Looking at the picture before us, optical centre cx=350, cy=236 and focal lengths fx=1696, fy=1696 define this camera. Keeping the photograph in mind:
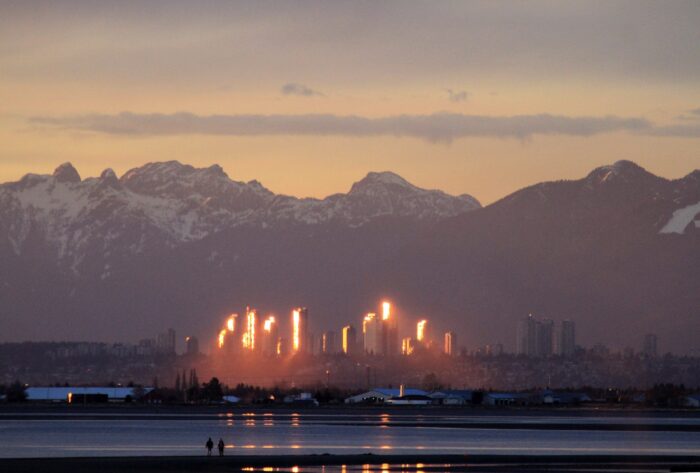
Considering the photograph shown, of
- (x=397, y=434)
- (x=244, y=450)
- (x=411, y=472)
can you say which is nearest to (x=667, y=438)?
(x=397, y=434)

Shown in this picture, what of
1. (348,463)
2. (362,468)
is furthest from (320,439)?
(362,468)

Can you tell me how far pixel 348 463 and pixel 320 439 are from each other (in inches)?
1531

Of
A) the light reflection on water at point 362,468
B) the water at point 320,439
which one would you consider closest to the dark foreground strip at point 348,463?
the light reflection on water at point 362,468

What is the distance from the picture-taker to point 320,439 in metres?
149

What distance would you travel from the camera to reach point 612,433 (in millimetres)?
171000

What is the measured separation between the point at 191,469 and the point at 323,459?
11977 millimetres

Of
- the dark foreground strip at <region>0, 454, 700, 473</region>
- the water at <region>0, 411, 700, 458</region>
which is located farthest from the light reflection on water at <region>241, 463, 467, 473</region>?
the water at <region>0, 411, 700, 458</region>

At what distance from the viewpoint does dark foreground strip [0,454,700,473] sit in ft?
342

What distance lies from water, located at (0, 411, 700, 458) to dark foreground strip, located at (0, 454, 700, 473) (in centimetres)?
742

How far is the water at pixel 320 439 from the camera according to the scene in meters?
127

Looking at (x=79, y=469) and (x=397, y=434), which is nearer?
(x=79, y=469)

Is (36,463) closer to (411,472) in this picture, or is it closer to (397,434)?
(411,472)

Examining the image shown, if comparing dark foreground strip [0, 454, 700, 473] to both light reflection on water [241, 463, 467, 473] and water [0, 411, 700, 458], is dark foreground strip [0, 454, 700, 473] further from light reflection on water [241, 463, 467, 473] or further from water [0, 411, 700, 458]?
water [0, 411, 700, 458]

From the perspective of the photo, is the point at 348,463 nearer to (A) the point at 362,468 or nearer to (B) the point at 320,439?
(A) the point at 362,468
